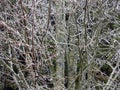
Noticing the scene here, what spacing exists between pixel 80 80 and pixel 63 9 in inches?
37.2

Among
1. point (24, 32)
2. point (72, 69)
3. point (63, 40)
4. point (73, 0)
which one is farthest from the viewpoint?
point (72, 69)

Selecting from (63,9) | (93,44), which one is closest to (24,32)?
(63,9)

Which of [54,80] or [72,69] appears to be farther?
[72,69]

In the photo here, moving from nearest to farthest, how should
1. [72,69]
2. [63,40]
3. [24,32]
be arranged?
[24,32] < [63,40] < [72,69]

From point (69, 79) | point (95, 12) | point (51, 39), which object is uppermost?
point (95, 12)

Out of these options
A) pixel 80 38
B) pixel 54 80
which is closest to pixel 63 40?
pixel 80 38

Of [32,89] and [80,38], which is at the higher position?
[80,38]

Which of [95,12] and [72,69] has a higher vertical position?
[95,12]

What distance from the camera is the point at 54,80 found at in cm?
438

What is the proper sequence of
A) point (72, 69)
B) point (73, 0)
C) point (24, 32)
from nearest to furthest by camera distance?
1. point (24, 32)
2. point (73, 0)
3. point (72, 69)

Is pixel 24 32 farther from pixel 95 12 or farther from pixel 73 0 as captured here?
pixel 95 12

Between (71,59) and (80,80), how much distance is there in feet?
1.05

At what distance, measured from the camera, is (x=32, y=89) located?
412 centimetres

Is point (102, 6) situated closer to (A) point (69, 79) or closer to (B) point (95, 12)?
(B) point (95, 12)
